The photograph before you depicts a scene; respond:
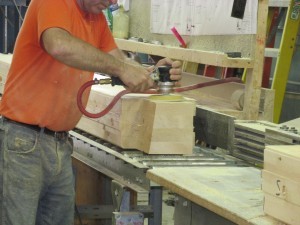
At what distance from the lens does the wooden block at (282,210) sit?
75.4 inches

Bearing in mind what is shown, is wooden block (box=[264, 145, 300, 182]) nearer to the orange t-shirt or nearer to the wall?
the orange t-shirt

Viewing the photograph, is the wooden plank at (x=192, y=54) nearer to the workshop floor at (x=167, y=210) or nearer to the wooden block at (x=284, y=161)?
the wooden block at (x=284, y=161)

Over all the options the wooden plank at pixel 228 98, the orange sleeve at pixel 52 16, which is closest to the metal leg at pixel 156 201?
the wooden plank at pixel 228 98

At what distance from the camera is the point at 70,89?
109 inches

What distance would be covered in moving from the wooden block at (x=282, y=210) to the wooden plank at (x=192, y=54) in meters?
1.18

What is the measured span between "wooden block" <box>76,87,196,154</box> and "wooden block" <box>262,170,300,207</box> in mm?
967

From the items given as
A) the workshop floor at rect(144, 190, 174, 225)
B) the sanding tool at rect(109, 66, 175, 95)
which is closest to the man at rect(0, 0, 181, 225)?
the sanding tool at rect(109, 66, 175, 95)

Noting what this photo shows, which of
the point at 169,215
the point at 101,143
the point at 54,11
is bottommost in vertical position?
the point at 169,215

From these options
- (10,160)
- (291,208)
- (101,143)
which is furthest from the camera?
(101,143)

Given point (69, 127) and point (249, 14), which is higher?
point (249, 14)

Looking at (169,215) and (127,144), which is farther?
(169,215)

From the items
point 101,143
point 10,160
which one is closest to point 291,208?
point 10,160

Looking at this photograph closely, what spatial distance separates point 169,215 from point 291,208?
3320 millimetres

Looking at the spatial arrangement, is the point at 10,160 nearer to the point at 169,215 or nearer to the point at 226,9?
the point at 226,9
